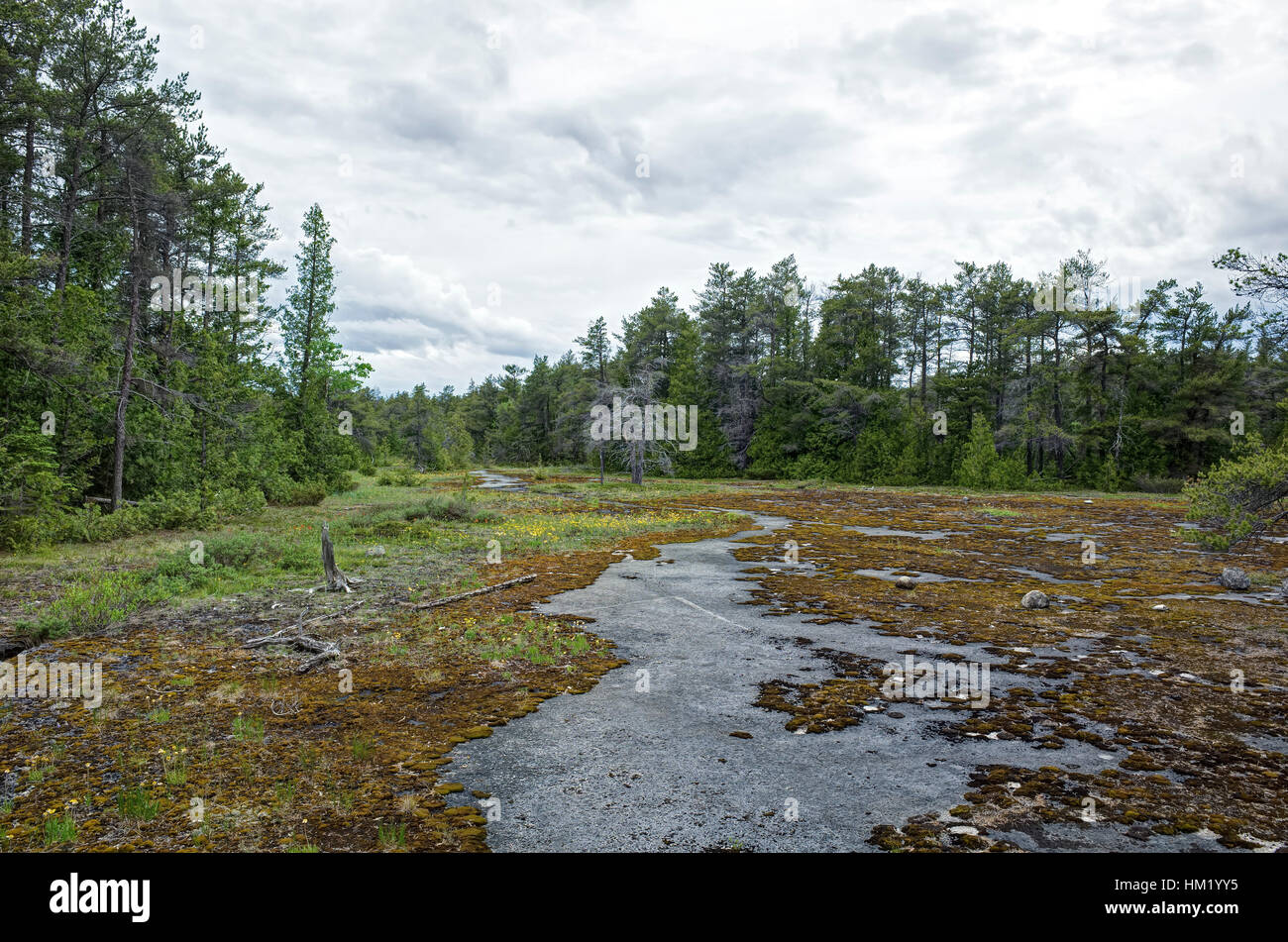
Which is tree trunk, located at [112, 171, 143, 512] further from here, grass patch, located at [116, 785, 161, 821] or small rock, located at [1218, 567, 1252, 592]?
small rock, located at [1218, 567, 1252, 592]

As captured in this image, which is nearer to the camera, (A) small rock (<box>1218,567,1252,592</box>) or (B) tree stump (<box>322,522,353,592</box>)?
(B) tree stump (<box>322,522,353,592</box>)

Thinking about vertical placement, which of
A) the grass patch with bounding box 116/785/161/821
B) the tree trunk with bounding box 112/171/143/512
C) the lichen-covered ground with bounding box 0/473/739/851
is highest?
the tree trunk with bounding box 112/171/143/512

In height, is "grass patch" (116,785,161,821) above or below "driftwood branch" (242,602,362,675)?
above

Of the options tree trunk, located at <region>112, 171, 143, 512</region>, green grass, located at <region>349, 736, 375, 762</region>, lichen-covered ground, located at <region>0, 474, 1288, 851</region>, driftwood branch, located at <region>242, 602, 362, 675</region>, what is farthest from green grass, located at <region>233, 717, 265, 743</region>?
tree trunk, located at <region>112, 171, 143, 512</region>

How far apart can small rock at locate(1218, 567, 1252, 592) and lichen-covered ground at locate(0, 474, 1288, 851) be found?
0.16 m

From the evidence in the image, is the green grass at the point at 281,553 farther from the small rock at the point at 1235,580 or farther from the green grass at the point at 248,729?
the small rock at the point at 1235,580

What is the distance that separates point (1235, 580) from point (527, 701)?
534 inches

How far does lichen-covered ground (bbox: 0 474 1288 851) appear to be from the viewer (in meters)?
4.29

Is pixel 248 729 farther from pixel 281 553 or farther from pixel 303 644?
pixel 281 553

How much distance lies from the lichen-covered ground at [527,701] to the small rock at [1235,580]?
0.16m

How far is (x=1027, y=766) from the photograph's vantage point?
5113mm

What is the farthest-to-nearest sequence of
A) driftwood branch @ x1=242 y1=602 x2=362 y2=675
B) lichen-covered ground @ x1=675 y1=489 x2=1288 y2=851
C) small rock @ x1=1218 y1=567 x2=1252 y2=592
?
small rock @ x1=1218 y1=567 x2=1252 y2=592 < driftwood branch @ x1=242 y1=602 x2=362 y2=675 < lichen-covered ground @ x1=675 y1=489 x2=1288 y2=851
